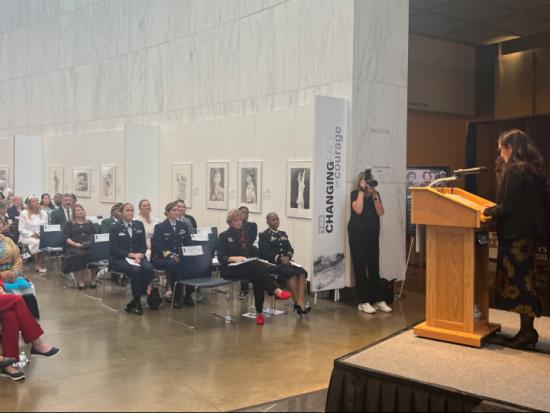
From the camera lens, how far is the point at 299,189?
7777 mm

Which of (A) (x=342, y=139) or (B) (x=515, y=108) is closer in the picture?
(A) (x=342, y=139)

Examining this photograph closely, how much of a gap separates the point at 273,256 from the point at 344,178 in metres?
1.45

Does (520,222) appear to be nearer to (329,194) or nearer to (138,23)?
(329,194)

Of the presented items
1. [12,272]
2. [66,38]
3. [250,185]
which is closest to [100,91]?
[66,38]

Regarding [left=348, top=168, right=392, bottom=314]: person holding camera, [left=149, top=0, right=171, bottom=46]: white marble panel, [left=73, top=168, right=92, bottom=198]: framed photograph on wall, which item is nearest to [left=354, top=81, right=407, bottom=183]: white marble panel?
[left=348, top=168, right=392, bottom=314]: person holding camera

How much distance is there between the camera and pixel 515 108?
1130 cm

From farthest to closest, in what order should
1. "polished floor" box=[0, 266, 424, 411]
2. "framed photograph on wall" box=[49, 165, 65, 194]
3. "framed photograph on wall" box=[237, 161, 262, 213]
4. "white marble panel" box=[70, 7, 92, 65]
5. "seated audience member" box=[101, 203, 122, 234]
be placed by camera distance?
"framed photograph on wall" box=[49, 165, 65, 194] < "white marble panel" box=[70, 7, 92, 65] < "framed photograph on wall" box=[237, 161, 262, 213] < "seated audience member" box=[101, 203, 122, 234] < "polished floor" box=[0, 266, 424, 411]

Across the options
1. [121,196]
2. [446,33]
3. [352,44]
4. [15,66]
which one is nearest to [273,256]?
[352,44]

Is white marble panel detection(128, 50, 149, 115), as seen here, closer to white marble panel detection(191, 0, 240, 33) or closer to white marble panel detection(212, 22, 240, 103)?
white marble panel detection(191, 0, 240, 33)

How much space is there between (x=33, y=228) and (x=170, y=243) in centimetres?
378

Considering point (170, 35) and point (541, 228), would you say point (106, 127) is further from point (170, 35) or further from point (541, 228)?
point (541, 228)

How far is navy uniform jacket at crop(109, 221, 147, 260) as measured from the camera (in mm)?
7012

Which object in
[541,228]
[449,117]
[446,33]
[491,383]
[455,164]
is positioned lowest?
[491,383]

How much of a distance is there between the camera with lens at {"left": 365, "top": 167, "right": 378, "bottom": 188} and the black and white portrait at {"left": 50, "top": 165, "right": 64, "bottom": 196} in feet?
29.1
